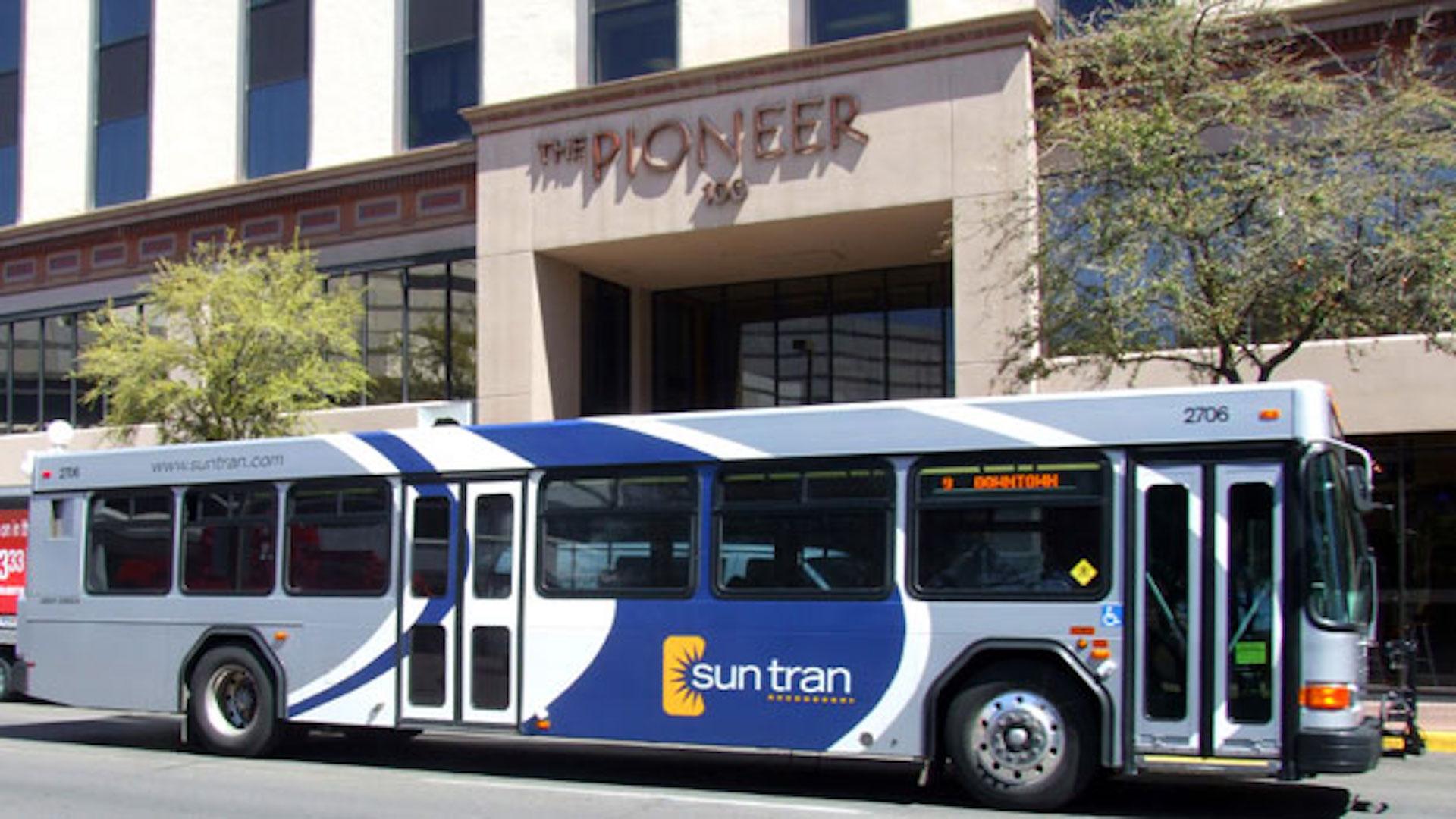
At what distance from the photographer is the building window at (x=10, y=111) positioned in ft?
94.6

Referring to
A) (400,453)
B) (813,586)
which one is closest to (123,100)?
(400,453)

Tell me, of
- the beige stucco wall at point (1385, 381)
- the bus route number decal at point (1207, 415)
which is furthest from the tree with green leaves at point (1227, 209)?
the bus route number decal at point (1207, 415)

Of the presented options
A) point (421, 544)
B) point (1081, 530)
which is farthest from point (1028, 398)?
point (421, 544)

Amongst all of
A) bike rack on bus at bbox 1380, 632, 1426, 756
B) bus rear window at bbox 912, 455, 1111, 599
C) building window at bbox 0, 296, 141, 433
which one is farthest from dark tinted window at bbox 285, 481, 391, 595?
building window at bbox 0, 296, 141, 433

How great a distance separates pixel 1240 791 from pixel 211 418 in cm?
1461

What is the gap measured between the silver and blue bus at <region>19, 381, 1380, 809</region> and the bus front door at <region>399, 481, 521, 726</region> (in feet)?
0.07

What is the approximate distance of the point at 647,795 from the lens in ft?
33.3

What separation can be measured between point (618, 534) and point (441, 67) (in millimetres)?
15165

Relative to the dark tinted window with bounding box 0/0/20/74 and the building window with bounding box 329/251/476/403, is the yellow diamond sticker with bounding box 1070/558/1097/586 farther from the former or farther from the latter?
the dark tinted window with bounding box 0/0/20/74

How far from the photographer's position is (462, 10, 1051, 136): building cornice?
60.3ft

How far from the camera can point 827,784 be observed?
430 inches

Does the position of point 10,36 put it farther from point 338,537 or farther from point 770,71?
point 338,537

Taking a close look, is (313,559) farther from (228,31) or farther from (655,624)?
(228,31)

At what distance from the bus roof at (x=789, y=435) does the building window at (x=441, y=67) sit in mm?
11511
